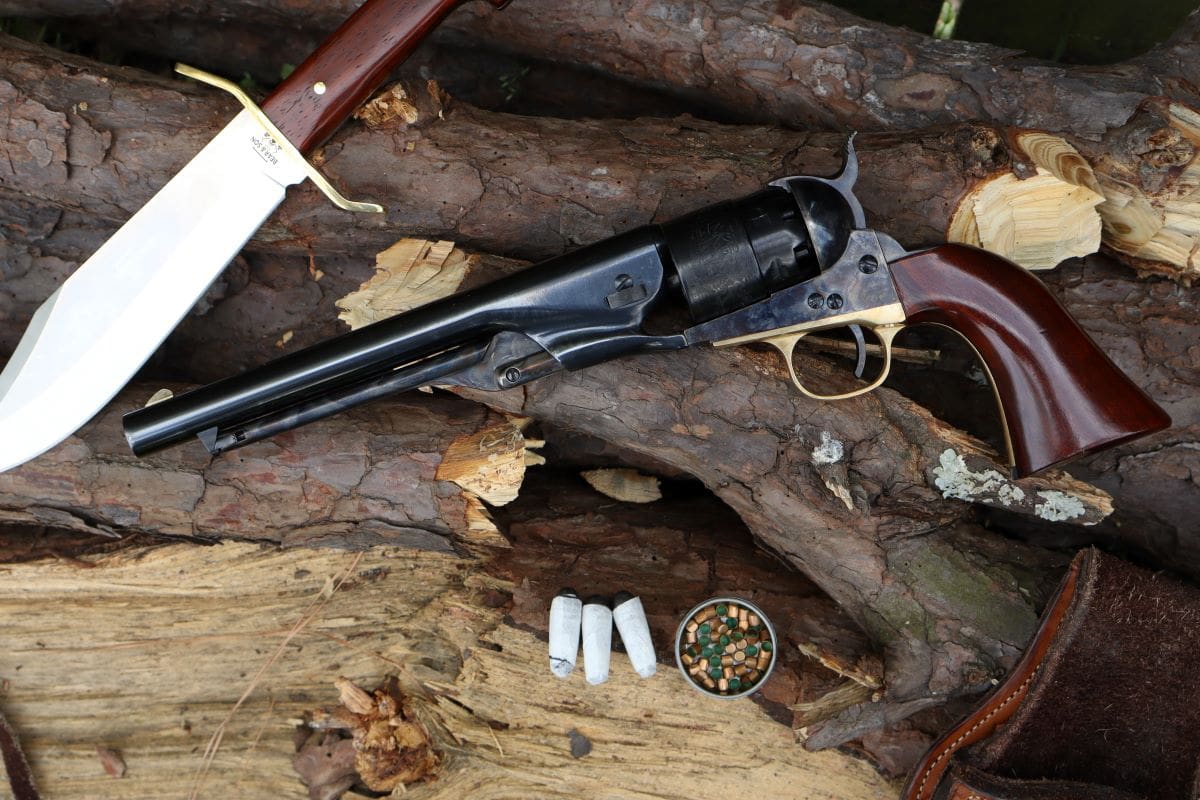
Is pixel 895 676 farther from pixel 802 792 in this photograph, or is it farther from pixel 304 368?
pixel 304 368

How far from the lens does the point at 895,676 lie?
6.89 feet

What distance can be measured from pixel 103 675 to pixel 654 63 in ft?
7.60

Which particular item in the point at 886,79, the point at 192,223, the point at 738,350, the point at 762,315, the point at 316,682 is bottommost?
the point at 316,682

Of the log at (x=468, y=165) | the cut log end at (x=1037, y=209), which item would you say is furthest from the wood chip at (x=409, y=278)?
the cut log end at (x=1037, y=209)

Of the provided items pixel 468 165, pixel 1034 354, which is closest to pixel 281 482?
pixel 468 165

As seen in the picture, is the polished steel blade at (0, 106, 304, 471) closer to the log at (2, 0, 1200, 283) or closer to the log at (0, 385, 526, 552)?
the log at (0, 385, 526, 552)

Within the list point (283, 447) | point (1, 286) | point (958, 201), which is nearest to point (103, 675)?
point (283, 447)

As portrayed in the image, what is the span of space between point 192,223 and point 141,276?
16cm

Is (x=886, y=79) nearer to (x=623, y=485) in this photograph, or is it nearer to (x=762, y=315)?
(x=762, y=315)

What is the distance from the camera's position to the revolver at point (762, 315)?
73.0 inches

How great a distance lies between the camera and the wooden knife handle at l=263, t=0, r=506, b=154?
1911mm

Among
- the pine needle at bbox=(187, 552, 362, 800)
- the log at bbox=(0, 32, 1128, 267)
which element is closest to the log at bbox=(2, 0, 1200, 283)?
the log at bbox=(0, 32, 1128, 267)

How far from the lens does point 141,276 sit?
1.92 m

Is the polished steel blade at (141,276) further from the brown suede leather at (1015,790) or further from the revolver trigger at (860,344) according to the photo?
the brown suede leather at (1015,790)
